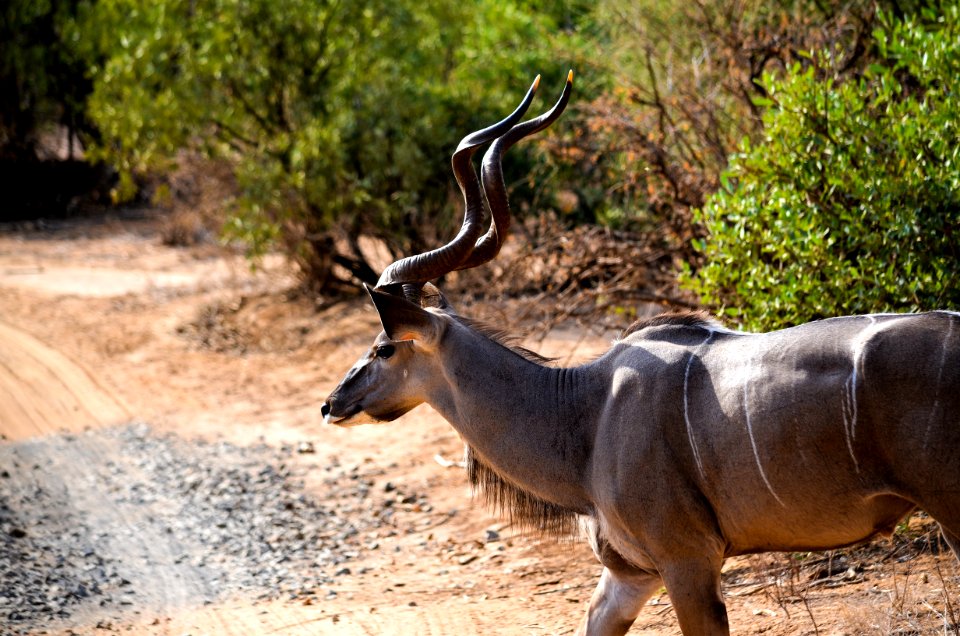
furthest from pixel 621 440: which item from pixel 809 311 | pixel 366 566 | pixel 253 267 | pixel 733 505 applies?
pixel 253 267

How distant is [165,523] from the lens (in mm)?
6750

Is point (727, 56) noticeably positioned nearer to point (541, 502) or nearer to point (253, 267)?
point (541, 502)

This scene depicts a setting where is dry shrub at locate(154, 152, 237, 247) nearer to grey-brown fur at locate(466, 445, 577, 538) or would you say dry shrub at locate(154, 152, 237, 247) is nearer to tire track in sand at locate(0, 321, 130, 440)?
tire track in sand at locate(0, 321, 130, 440)

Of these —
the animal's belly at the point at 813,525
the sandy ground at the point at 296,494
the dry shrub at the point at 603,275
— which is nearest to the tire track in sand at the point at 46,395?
the sandy ground at the point at 296,494

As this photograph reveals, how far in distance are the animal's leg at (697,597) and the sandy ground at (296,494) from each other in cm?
73

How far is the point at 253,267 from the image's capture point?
1241cm

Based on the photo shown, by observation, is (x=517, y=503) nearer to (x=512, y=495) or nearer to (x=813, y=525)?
(x=512, y=495)

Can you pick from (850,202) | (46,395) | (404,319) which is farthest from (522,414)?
(46,395)

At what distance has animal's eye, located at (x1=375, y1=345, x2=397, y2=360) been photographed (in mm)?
4234

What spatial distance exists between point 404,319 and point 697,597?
58.1 inches

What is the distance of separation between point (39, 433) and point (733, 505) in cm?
683

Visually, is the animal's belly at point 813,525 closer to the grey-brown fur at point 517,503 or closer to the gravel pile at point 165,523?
the grey-brown fur at point 517,503

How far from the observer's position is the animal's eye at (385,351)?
423cm

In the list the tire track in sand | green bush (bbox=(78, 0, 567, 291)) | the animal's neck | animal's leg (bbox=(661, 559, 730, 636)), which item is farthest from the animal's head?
green bush (bbox=(78, 0, 567, 291))
